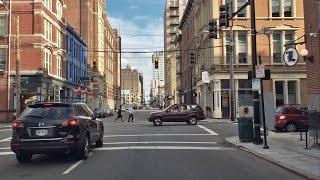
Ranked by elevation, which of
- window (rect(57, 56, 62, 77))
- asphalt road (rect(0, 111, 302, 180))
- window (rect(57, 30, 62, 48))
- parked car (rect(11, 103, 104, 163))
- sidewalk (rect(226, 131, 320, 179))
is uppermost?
window (rect(57, 30, 62, 48))

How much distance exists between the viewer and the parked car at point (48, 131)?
47.5 feet

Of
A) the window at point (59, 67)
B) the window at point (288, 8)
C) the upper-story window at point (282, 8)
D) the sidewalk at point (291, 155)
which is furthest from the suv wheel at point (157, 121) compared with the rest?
the window at point (59, 67)

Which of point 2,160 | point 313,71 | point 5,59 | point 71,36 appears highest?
point 71,36

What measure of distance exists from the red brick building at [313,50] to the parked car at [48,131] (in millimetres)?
9859

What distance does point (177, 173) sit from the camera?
12.5 metres

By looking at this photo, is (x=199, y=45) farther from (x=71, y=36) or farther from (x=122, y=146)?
(x=122, y=146)

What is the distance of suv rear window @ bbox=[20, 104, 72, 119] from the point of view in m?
14.9

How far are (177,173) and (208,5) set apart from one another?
46129mm

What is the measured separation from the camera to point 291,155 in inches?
629

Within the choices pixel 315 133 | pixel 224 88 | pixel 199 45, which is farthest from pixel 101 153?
pixel 199 45

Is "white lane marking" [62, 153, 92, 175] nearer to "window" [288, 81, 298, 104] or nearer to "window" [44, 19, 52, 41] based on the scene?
"window" [288, 81, 298, 104]

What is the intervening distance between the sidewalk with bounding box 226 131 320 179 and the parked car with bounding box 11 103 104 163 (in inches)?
222

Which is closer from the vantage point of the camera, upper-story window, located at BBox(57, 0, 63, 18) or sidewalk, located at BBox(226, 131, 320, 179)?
sidewalk, located at BBox(226, 131, 320, 179)

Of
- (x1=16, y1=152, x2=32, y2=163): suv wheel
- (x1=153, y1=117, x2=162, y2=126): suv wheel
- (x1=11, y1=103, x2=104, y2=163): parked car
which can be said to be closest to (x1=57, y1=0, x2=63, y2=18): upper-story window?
(x1=153, y1=117, x2=162, y2=126): suv wheel
